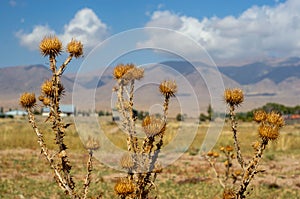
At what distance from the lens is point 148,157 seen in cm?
325

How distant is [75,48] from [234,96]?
144 centimetres

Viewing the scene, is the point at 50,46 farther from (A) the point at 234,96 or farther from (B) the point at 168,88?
(A) the point at 234,96

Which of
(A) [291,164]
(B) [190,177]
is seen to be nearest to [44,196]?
(B) [190,177]

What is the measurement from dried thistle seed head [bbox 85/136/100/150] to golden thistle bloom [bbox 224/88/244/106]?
1.19 meters

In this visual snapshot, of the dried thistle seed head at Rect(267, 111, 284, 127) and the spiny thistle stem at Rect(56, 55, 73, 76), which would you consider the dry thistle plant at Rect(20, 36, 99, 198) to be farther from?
the dried thistle seed head at Rect(267, 111, 284, 127)

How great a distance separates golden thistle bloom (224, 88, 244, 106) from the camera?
3762mm

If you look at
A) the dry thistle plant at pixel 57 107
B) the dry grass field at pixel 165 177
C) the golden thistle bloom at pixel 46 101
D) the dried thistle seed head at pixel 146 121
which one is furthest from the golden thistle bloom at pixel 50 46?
the dry grass field at pixel 165 177

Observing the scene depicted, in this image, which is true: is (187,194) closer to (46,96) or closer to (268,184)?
(268,184)

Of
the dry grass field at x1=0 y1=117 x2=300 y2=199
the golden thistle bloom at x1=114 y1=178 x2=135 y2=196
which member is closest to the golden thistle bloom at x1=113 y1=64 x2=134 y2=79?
the golden thistle bloom at x1=114 y1=178 x2=135 y2=196

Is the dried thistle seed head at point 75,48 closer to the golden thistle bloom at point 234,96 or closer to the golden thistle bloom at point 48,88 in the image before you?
the golden thistle bloom at point 48,88

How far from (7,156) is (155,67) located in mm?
23085

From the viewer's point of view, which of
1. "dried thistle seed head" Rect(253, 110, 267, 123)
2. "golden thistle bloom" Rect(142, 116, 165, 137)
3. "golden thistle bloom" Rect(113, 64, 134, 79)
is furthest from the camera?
"dried thistle seed head" Rect(253, 110, 267, 123)

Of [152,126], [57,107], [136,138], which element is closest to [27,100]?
[57,107]

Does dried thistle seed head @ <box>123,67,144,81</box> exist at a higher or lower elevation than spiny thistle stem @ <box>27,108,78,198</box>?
higher
